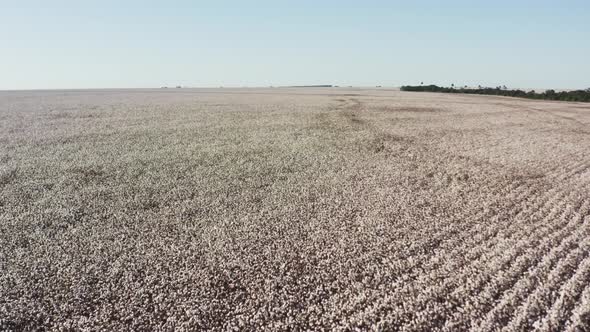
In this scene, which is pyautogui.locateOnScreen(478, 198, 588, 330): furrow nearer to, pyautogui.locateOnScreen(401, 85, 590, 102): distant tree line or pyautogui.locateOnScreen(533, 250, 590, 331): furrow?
pyautogui.locateOnScreen(533, 250, 590, 331): furrow

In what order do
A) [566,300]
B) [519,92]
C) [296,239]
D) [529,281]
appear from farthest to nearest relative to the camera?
[519,92]
[296,239]
[529,281]
[566,300]

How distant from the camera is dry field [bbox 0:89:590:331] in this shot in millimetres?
3209

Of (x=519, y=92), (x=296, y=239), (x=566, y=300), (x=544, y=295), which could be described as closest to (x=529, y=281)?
(x=544, y=295)

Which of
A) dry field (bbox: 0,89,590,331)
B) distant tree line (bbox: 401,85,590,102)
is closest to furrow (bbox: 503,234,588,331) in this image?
dry field (bbox: 0,89,590,331)

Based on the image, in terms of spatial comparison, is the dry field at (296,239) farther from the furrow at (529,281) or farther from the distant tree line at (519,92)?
the distant tree line at (519,92)

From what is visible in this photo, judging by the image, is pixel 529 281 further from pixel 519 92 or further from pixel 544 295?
pixel 519 92

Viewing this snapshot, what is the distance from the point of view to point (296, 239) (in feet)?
15.3

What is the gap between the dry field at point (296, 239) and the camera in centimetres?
321

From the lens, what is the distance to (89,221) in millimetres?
5215

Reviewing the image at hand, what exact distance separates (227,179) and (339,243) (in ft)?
11.3

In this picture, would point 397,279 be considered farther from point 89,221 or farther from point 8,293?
point 89,221

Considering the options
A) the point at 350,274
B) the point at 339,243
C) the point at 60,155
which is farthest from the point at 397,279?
the point at 60,155

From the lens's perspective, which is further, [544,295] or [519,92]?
[519,92]

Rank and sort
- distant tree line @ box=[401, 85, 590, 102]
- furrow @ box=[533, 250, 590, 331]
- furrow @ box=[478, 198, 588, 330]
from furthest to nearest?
distant tree line @ box=[401, 85, 590, 102] → furrow @ box=[478, 198, 588, 330] → furrow @ box=[533, 250, 590, 331]
